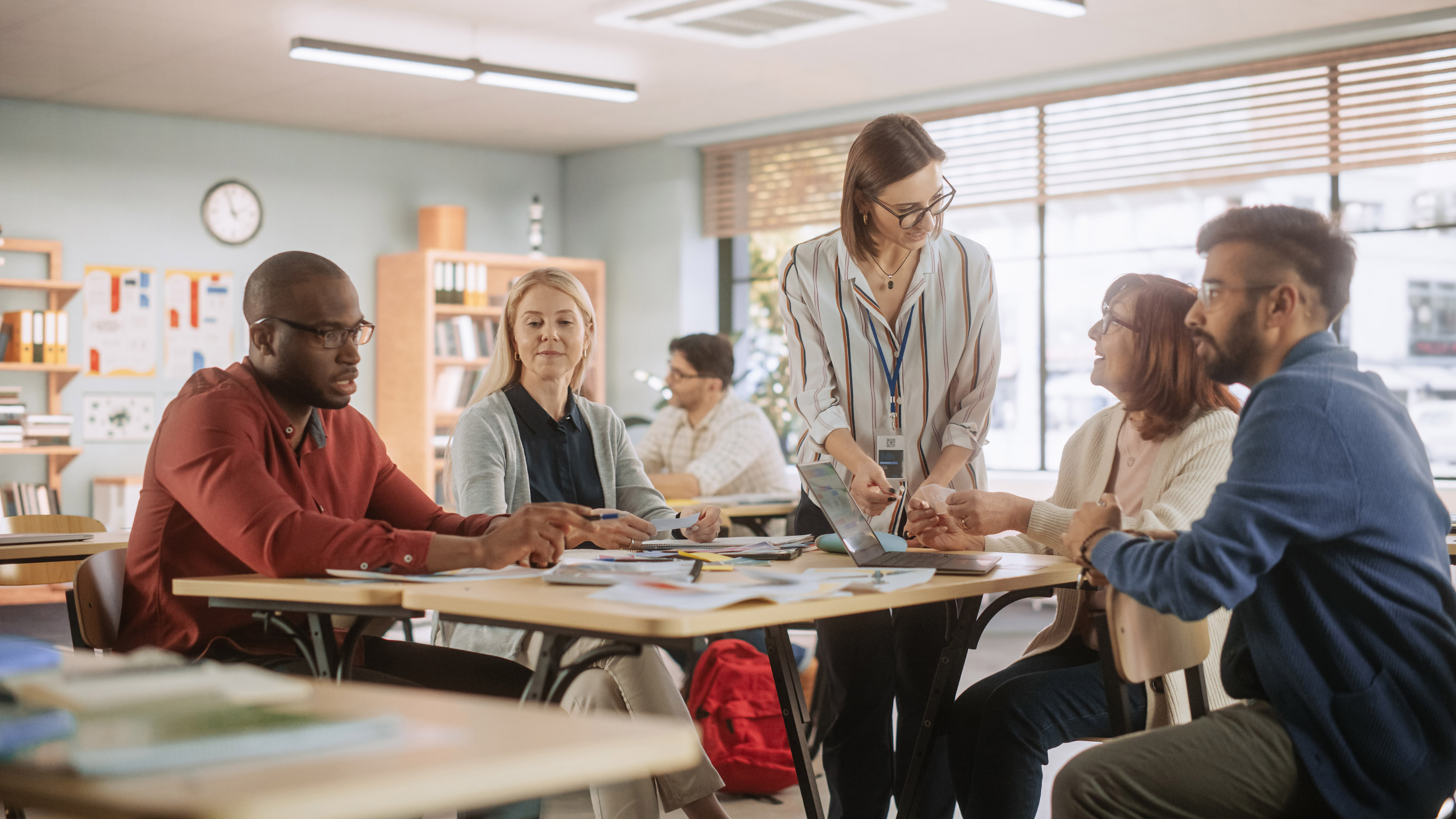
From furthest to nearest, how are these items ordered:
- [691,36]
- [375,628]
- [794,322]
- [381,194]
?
[381,194], [691,36], [794,322], [375,628]

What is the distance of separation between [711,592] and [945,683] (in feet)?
2.61

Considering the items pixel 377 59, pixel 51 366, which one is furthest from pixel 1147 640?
pixel 51 366

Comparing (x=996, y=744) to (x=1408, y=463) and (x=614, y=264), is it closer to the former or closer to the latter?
(x=1408, y=463)

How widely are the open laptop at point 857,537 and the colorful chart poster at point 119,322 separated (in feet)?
20.2

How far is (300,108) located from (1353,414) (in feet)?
22.5

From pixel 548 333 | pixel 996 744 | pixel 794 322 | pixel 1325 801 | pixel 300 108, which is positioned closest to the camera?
pixel 1325 801

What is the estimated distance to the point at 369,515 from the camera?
248 centimetres

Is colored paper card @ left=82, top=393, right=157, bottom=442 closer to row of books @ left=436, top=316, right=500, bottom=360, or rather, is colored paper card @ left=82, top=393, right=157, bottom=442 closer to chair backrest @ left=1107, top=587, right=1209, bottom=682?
row of books @ left=436, top=316, right=500, bottom=360

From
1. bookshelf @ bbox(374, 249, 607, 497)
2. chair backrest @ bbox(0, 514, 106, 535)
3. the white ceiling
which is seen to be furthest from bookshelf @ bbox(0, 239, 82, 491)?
chair backrest @ bbox(0, 514, 106, 535)

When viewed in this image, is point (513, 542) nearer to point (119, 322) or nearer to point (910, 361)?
point (910, 361)

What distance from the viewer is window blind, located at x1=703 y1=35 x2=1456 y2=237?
5891 mm

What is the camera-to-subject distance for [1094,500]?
2500 mm

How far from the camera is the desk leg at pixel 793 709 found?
234cm

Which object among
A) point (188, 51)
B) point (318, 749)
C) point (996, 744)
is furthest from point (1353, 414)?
point (188, 51)
